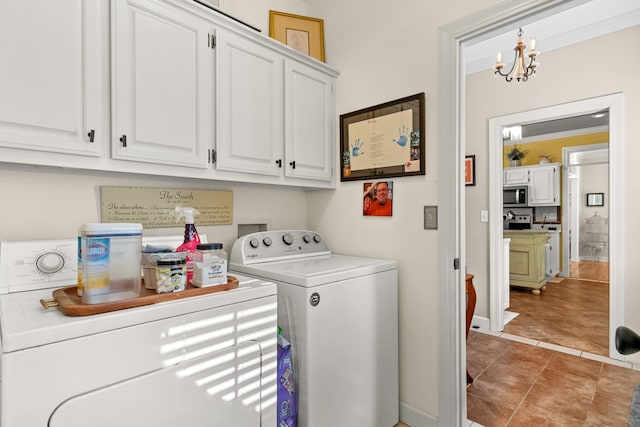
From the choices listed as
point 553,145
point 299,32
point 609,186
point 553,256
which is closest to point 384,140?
point 299,32

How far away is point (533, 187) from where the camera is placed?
6.04m

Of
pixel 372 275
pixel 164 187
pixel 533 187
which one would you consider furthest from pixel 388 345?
pixel 533 187

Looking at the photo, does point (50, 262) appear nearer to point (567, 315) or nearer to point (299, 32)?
point (299, 32)

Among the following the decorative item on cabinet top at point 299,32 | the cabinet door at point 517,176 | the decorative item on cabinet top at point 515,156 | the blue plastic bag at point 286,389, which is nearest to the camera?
the blue plastic bag at point 286,389

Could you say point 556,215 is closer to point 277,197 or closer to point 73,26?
point 277,197

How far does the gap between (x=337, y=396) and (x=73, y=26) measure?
1868 mm

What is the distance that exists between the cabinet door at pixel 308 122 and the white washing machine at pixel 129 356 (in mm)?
931

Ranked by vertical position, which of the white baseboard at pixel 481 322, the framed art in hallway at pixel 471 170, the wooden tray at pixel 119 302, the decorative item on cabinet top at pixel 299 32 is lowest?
the white baseboard at pixel 481 322

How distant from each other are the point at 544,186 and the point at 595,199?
11.0 feet

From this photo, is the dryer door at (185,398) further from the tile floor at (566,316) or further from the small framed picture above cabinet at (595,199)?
the small framed picture above cabinet at (595,199)

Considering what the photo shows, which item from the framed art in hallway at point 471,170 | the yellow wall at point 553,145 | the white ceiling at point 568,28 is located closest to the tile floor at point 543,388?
the framed art in hallway at point 471,170

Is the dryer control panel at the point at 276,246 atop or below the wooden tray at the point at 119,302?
atop

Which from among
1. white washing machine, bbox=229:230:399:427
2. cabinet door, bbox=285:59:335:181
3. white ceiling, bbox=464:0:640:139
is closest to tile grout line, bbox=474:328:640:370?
white washing machine, bbox=229:230:399:427

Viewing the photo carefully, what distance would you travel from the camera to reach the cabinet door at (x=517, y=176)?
20.1 feet
